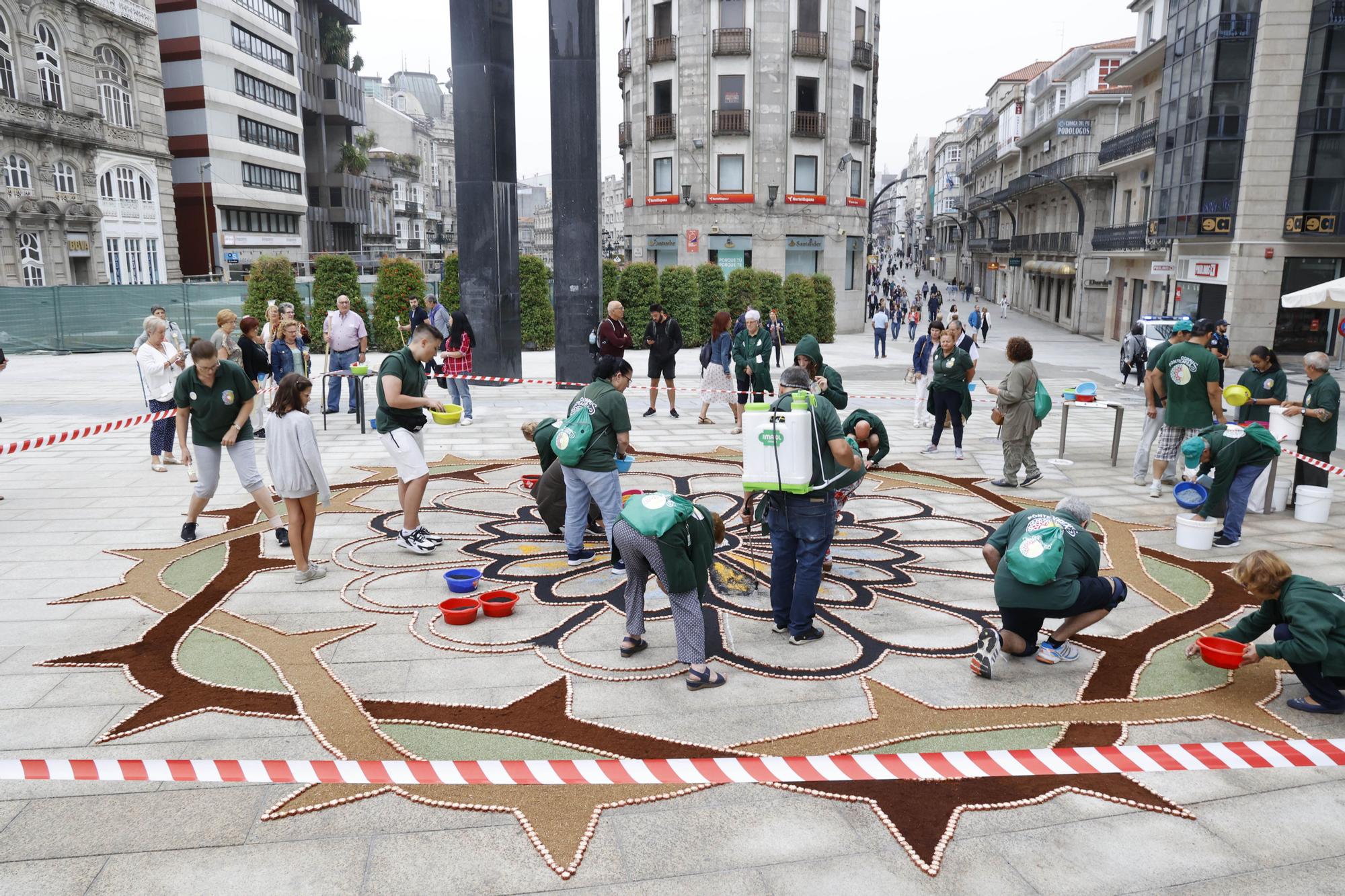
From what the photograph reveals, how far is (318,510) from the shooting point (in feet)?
33.3

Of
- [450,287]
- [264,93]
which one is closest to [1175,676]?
[450,287]

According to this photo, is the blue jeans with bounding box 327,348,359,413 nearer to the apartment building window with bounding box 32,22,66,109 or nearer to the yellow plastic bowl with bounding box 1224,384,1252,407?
the yellow plastic bowl with bounding box 1224,384,1252,407

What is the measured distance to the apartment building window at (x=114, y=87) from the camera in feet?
138

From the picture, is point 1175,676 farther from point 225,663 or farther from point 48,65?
point 48,65

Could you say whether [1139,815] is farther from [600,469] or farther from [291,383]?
[291,383]

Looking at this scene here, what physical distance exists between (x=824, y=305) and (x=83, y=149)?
104 ft

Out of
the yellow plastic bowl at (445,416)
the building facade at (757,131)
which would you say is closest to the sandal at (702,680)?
the yellow plastic bowl at (445,416)

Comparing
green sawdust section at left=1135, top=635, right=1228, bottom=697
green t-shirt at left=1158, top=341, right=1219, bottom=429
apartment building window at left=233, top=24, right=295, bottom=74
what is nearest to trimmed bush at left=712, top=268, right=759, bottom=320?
green t-shirt at left=1158, top=341, right=1219, bottom=429

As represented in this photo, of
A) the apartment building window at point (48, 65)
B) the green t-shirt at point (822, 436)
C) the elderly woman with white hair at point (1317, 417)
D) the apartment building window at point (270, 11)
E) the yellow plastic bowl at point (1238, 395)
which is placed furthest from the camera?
the apartment building window at point (270, 11)

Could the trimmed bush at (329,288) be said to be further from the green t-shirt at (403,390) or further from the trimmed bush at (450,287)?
the green t-shirt at (403,390)

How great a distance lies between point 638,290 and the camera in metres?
29.8

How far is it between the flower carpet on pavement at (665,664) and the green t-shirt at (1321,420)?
2.20 m

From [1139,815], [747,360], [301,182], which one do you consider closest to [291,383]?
[1139,815]

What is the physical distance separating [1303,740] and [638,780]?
3609 millimetres
